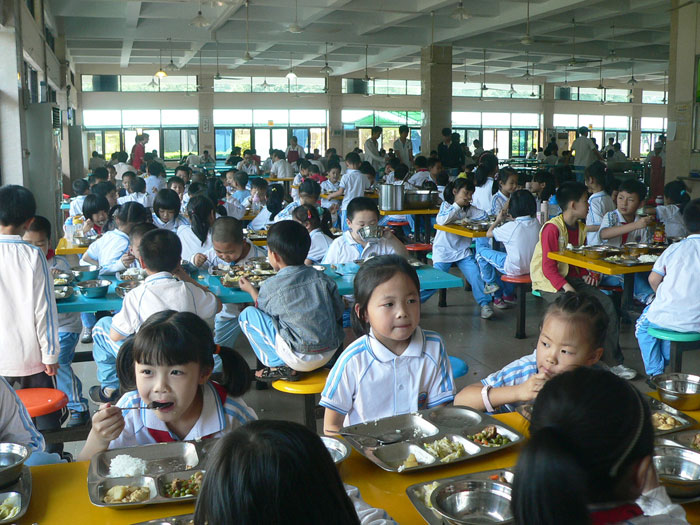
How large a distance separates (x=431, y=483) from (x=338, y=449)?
10.8 inches

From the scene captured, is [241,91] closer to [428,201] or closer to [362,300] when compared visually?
[428,201]

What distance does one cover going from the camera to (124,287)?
3.56 metres

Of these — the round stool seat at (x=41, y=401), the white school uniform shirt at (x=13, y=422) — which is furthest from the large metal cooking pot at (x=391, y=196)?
the white school uniform shirt at (x=13, y=422)

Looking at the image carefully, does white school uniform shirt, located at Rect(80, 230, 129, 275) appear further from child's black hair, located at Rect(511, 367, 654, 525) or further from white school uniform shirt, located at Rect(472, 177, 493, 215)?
white school uniform shirt, located at Rect(472, 177, 493, 215)

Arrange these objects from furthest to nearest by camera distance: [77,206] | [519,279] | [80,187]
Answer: [80,187] → [77,206] → [519,279]

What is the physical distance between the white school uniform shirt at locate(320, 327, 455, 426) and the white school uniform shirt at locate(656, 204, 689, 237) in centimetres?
395

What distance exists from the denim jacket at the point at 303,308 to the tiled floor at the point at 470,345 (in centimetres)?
72

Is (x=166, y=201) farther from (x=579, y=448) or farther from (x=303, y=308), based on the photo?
(x=579, y=448)

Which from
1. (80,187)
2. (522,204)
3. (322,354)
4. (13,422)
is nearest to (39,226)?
(322,354)

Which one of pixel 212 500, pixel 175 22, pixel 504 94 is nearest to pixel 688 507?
pixel 212 500

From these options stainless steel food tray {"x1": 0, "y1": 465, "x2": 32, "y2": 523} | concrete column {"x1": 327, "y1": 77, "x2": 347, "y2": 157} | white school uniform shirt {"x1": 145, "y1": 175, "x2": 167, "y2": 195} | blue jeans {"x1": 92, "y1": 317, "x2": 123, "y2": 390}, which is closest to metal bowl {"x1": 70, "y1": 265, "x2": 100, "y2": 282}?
blue jeans {"x1": 92, "y1": 317, "x2": 123, "y2": 390}

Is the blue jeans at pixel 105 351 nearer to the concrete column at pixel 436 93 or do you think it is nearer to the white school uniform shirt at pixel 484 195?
the white school uniform shirt at pixel 484 195

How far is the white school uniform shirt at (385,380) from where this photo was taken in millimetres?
2115

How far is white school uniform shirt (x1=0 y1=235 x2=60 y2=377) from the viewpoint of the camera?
115 inches
